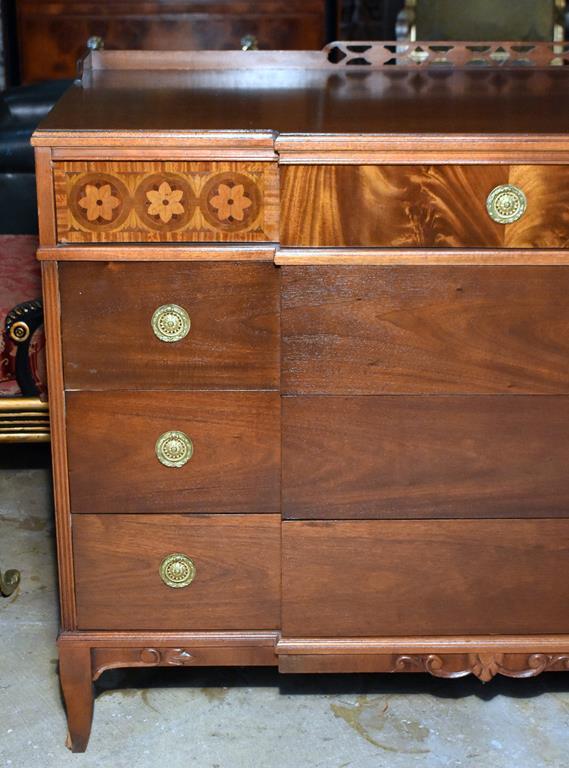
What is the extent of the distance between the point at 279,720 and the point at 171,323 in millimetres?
676

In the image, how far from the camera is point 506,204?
1558mm

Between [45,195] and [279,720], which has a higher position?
[45,195]

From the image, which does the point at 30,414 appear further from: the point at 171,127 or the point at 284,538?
the point at 171,127

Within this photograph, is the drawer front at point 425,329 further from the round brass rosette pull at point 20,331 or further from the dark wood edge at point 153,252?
the round brass rosette pull at point 20,331

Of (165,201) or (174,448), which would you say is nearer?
(165,201)

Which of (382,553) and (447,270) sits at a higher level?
(447,270)

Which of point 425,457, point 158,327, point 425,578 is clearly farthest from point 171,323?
point 425,578

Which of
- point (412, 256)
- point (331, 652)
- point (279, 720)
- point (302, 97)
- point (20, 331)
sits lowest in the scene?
point (279, 720)

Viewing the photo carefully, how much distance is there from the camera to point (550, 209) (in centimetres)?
156

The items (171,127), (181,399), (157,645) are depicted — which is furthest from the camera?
(157,645)

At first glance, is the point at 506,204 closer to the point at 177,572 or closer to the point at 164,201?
the point at 164,201

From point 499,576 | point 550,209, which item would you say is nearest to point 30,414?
point 499,576

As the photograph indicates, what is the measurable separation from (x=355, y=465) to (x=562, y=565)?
0.34 metres

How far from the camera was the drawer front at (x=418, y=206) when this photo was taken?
155cm
